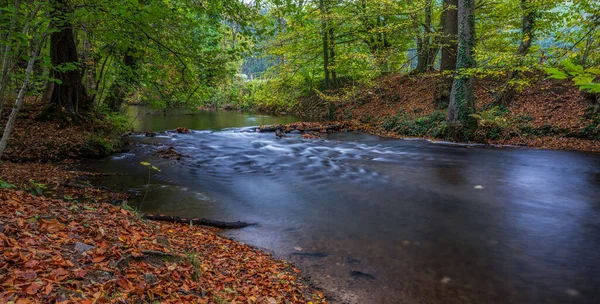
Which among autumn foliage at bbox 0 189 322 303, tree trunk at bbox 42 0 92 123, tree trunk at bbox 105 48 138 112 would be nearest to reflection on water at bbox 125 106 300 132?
tree trunk at bbox 105 48 138 112

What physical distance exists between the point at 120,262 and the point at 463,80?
42.1ft

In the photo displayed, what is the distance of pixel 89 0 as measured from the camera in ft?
18.7

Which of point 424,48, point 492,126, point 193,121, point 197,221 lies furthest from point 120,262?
point 193,121

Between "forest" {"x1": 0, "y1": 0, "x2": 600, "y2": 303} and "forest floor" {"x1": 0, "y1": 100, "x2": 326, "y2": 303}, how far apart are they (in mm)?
20

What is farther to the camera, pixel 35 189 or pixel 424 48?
pixel 424 48

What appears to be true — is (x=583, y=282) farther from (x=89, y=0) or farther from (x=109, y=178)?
(x=109, y=178)

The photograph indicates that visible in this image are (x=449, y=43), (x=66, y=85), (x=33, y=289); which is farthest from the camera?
(x=449, y=43)

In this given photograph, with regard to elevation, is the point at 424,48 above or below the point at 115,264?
above

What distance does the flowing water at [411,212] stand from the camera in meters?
3.98

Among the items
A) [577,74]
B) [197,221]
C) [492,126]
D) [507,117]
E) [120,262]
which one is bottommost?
[197,221]

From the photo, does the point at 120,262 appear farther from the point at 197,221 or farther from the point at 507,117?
the point at 507,117

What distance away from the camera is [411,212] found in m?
6.37

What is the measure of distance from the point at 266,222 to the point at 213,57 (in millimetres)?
4328

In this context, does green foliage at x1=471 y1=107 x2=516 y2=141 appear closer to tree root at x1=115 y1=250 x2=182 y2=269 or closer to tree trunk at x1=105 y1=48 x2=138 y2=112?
tree trunk at x1=105 y1=48 x2=138 y2=112
